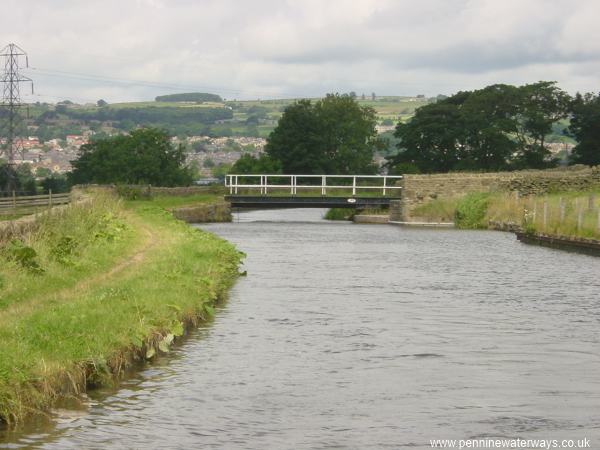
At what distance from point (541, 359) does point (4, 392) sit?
850 cm

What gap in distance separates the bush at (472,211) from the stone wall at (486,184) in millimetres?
1421

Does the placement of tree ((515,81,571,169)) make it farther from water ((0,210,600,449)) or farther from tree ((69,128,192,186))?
water ((0,210,600,449))

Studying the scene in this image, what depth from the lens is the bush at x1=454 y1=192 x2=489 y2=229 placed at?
62.9m

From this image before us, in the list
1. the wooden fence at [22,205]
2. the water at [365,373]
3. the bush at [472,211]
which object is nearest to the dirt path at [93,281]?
the water at [365,373]

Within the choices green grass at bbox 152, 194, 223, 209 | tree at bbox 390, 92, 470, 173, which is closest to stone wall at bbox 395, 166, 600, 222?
green grass at bbox 152, 194, 223, 209

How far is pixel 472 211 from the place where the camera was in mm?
63531

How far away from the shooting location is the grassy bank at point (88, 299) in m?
14.5

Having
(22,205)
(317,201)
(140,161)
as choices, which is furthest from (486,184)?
(140,161)

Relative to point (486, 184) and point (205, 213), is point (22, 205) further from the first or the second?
point (486, 184)

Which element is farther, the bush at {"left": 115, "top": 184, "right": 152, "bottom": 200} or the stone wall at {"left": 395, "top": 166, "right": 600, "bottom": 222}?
the bush at {"left": 115, "top": 184, "right": 152, "bottom": 200}

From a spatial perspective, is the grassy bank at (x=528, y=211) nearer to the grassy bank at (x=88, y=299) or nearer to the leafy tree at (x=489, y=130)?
the grassy bank at (x=88, y=299)

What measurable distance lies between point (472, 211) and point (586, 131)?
47044 millimetres

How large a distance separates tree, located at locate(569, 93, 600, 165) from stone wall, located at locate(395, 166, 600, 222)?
37.0m

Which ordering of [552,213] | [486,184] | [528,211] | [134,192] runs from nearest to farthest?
[552,213] < [528,211] < [486,184] < [134,192]
